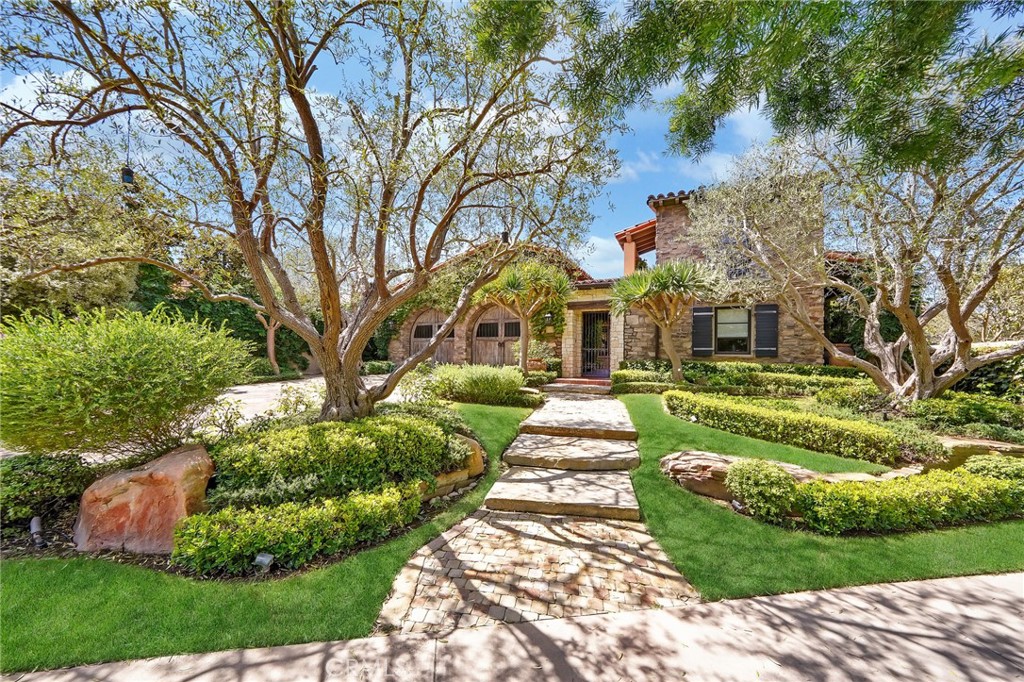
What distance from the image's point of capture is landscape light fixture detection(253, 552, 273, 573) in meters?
2.99

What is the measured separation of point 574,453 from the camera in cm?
573

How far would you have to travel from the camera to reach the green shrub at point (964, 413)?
6.70 meters

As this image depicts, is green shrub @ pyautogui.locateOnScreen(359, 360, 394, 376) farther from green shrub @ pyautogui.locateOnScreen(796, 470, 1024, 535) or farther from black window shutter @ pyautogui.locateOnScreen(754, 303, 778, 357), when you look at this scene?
green shrub @ pyautogui.locateOnScreen(796, 470, 1024, 535)

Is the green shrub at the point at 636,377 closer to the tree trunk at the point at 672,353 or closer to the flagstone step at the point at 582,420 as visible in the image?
the tree trunk at the point at 672,353

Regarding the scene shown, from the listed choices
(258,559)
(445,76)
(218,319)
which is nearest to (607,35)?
(445,76)

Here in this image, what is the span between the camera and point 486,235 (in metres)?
7.21

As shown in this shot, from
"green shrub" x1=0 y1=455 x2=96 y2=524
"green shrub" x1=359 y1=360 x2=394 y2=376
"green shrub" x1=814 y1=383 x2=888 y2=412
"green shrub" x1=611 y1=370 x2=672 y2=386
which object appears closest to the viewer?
"green shrub" x1=0 y1=455 x2=96 y2=524

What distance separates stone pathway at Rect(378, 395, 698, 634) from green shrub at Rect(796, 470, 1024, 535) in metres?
A: 1.78

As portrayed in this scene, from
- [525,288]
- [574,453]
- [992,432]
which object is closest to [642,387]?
Result: [525,288]

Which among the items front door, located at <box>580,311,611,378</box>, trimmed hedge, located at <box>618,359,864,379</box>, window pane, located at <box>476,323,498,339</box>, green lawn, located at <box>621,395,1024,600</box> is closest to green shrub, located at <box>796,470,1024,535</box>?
green lawn, located at <box>621,395,1024,600</box>

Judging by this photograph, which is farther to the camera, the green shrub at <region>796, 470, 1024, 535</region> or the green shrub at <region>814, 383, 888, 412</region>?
the green shrub at <region>814, 383, 888, 412</region>

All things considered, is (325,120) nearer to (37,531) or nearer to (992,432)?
(37,531)

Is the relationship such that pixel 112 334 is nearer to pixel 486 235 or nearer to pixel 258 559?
pixel 258 559

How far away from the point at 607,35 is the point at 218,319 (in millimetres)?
17819
